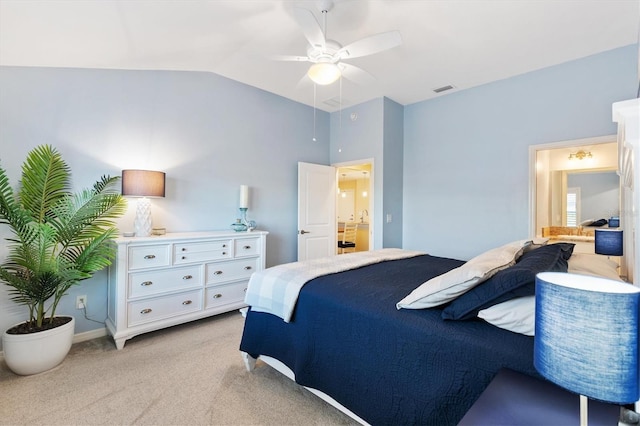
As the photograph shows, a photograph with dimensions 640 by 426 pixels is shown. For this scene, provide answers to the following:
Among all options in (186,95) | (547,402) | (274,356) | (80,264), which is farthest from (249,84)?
(547,402)

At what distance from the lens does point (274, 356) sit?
6.35ft

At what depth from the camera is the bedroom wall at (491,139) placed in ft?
9.46

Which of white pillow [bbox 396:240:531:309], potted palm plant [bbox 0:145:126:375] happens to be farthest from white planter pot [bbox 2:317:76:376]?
white pillow [bbox 396:240:531:309]

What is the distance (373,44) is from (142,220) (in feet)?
8.47

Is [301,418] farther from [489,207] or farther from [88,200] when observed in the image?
[489,207]

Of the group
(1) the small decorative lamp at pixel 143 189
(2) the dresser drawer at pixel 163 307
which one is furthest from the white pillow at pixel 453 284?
(1) the small decorative lamp at pixel 143 189

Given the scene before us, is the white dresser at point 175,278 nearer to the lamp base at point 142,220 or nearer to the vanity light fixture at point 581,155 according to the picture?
the lamp base at point 142,220

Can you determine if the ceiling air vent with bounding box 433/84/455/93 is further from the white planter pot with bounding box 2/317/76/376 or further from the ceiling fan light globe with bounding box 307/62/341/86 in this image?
the white planter pot with bounding box 2/317/76/376

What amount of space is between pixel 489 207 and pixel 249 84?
136 inches

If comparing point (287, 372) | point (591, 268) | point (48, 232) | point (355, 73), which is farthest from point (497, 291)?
point (48, 232)

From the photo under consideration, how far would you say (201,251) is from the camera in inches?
118

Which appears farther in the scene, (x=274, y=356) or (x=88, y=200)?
(x=88, y=200)

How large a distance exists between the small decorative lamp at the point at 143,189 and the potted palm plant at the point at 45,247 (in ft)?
0.52

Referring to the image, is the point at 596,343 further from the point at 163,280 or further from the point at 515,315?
the point at 163,280
